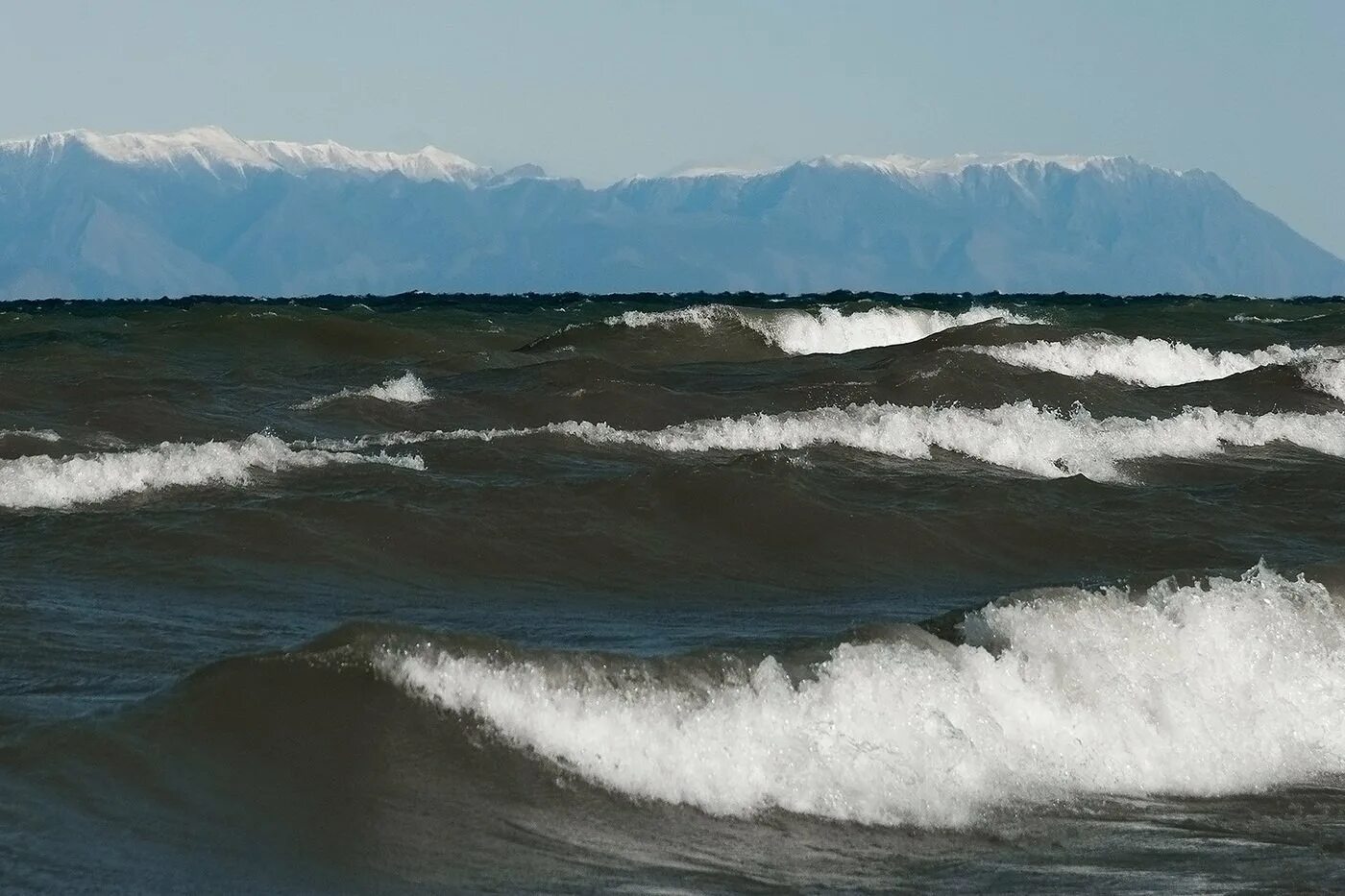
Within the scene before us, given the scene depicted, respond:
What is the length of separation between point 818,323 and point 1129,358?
12.1m

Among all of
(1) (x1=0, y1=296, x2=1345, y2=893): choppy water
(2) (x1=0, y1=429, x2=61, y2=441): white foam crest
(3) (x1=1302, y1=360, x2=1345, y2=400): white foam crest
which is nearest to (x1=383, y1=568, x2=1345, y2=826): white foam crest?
(1) (x1=0, y1=296, x2=1345, y2=893): choppy water

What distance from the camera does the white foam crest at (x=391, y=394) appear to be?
2628 centimetres

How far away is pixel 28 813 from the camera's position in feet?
25.0

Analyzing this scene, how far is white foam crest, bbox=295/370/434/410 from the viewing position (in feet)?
86.2

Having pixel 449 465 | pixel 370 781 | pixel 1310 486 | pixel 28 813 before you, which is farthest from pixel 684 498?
pixel 28 813

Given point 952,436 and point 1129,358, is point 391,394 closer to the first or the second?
point 952,436

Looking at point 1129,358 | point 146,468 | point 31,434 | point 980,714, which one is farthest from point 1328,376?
point 980,714

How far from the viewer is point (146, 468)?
17.2 metres

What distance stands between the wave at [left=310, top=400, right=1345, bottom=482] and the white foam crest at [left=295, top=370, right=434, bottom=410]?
11.7 ft

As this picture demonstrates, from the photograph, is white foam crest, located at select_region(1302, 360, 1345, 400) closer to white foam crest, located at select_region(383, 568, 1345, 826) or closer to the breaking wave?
the breaking wave

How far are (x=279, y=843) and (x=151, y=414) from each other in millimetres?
15891

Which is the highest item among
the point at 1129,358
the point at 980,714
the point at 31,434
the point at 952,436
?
the point at 1129,358

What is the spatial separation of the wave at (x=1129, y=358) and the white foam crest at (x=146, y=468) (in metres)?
20.1

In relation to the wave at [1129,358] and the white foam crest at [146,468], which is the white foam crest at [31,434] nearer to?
the white foam crest at [146,468]
